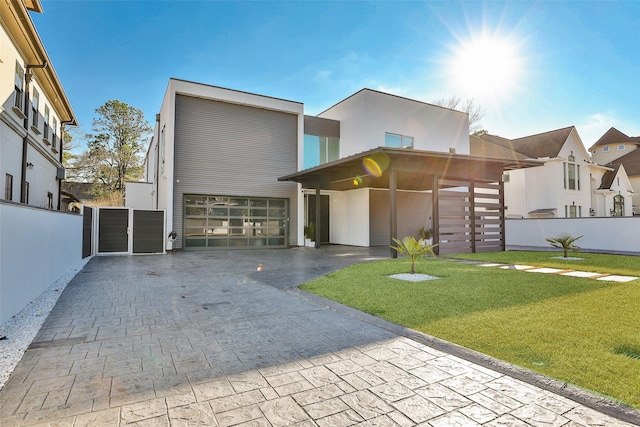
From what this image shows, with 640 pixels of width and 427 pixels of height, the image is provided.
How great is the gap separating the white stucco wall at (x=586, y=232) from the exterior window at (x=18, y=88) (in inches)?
828

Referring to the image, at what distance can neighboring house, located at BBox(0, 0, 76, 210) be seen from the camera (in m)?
8.41

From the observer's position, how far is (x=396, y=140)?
17203 millimetres

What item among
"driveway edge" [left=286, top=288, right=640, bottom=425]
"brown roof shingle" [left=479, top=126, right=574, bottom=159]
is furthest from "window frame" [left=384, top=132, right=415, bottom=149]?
"driveway edge" [left=286, top=288, right=640, bottom=425]

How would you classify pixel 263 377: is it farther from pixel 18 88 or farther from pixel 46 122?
pixel 46 122

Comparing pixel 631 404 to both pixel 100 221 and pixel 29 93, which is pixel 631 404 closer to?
pixel 100 221

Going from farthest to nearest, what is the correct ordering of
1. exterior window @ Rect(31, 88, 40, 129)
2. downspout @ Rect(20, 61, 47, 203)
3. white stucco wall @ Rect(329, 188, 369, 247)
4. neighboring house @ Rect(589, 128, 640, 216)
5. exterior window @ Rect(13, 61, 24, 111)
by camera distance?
1. neighboring house @ Rect(589, 128, 640, 216)
2. white stucco wall @ Rect(329, 188, 369, 247)
3. exterior window @ Rect(31, 88, 40, 129)
4. downspout @ Rect(20, 61, 47, 203)
5. exterior window @ Rect(13, 61, 24, 111)

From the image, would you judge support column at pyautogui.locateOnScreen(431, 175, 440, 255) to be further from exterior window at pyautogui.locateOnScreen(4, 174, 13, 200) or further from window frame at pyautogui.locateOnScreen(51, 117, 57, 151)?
window frame at pyautogui.locateOnScreen(51, 117, 57, 151)

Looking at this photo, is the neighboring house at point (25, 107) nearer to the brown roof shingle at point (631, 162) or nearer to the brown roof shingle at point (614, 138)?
the brown roof shingle at point (631, 162)

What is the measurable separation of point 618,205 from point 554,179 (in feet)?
33.5

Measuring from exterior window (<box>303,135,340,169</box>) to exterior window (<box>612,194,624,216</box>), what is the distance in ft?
81.4

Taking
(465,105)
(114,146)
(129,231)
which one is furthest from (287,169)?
(114,146)

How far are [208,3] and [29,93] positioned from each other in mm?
6524

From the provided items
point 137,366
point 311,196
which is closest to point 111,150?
point 311,196

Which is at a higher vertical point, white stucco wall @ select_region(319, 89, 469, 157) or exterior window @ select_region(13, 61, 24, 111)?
white stucco wall @ select_region(319, 89, 469, 157)
